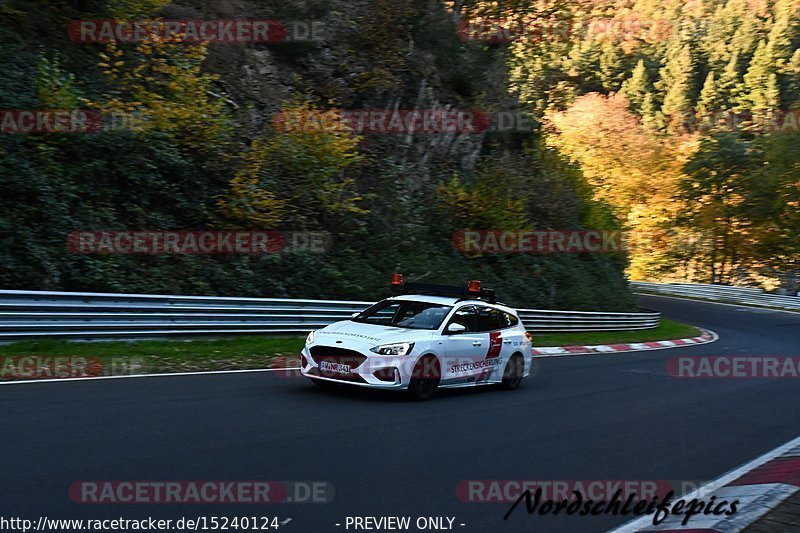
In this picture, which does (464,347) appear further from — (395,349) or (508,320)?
(508,320)

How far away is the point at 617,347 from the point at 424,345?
14751 mm

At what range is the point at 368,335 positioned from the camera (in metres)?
11.3

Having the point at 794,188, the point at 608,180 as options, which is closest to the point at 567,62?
the point at 608,180

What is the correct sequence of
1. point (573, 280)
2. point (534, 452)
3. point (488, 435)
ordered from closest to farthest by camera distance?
point (534, 452) → point (488, 435) → point (573, 280)

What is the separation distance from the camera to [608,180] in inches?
2709

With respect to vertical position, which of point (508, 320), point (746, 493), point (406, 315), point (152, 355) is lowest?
point (746, 493)

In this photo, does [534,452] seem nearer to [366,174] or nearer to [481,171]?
[366,174]

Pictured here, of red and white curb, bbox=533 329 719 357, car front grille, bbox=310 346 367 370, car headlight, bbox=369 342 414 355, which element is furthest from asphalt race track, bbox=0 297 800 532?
red and white curb, bbox=533 329 719 357

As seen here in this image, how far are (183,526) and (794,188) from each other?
215 ft

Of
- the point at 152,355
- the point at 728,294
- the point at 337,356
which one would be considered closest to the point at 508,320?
the point at 337,356

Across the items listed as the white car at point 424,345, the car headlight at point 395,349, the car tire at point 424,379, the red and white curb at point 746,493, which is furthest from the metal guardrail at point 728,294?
the red and white curb at point 746,493

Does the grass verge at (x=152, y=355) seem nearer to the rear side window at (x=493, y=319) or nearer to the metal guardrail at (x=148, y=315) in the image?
the metal guardrail at (x=148, y=315)

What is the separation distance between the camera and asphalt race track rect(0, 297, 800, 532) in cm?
608

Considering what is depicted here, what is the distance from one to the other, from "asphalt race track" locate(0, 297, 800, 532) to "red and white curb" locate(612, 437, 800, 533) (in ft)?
0.78
